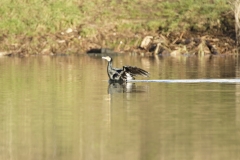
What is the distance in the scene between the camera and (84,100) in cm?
1833

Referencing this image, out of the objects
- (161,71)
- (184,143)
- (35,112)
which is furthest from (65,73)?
(184,143)

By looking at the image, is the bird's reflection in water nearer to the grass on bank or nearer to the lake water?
the lake water

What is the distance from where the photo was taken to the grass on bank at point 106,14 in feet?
144

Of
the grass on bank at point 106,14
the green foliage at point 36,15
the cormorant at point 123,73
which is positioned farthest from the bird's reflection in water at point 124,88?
the green foliage at point 36,15

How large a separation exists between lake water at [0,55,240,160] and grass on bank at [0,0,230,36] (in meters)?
17.8

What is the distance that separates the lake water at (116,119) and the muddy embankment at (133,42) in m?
14.8

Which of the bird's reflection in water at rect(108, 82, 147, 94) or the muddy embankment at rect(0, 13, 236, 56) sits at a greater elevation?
the muddy embankment at rect(0, 13, 236, 56)

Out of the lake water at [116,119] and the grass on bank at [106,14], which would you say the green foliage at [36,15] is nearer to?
the grass on bank at [106,14]

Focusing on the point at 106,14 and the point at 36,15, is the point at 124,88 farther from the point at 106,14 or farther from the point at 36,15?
the point at 36,15

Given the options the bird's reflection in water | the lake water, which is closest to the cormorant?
the bird's reflection in water

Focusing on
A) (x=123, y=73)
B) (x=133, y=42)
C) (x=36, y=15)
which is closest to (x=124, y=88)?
(x=123, y=73)

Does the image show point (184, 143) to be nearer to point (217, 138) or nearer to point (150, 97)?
point (217, 138)

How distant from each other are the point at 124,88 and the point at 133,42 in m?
21.5

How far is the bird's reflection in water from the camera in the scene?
20.7m
